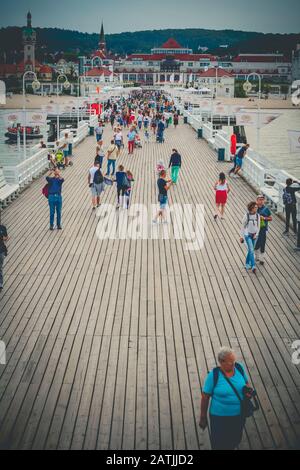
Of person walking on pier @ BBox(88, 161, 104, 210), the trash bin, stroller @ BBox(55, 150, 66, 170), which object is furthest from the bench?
the trash bin

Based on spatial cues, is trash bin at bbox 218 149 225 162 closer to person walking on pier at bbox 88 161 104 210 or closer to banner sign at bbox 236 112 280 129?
banner sign at bbox 236 112 280 129

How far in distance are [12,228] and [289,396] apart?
8.80 meters

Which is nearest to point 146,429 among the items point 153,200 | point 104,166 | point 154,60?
point 153,200

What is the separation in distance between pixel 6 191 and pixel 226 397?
12863 mm

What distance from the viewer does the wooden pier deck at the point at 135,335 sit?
18.4 feet

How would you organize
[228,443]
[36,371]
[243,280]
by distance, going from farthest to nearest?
[243,280] < [36,371] < [228,443]

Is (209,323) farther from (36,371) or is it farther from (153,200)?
(153,200)

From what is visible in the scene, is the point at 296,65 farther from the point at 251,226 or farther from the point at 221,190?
the point at 251,226

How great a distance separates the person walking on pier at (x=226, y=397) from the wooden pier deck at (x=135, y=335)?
619mm

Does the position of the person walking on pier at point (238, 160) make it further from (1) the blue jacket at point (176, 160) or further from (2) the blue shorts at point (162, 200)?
(2) the blue shorts at point (162, 200)

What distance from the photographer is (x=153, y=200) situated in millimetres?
16359

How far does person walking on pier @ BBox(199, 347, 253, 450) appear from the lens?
468 cm

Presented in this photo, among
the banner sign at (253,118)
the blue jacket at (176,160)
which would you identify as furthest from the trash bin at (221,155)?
the blue jacket at (176,160)

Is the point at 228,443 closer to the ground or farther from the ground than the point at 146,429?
farther from the ground
